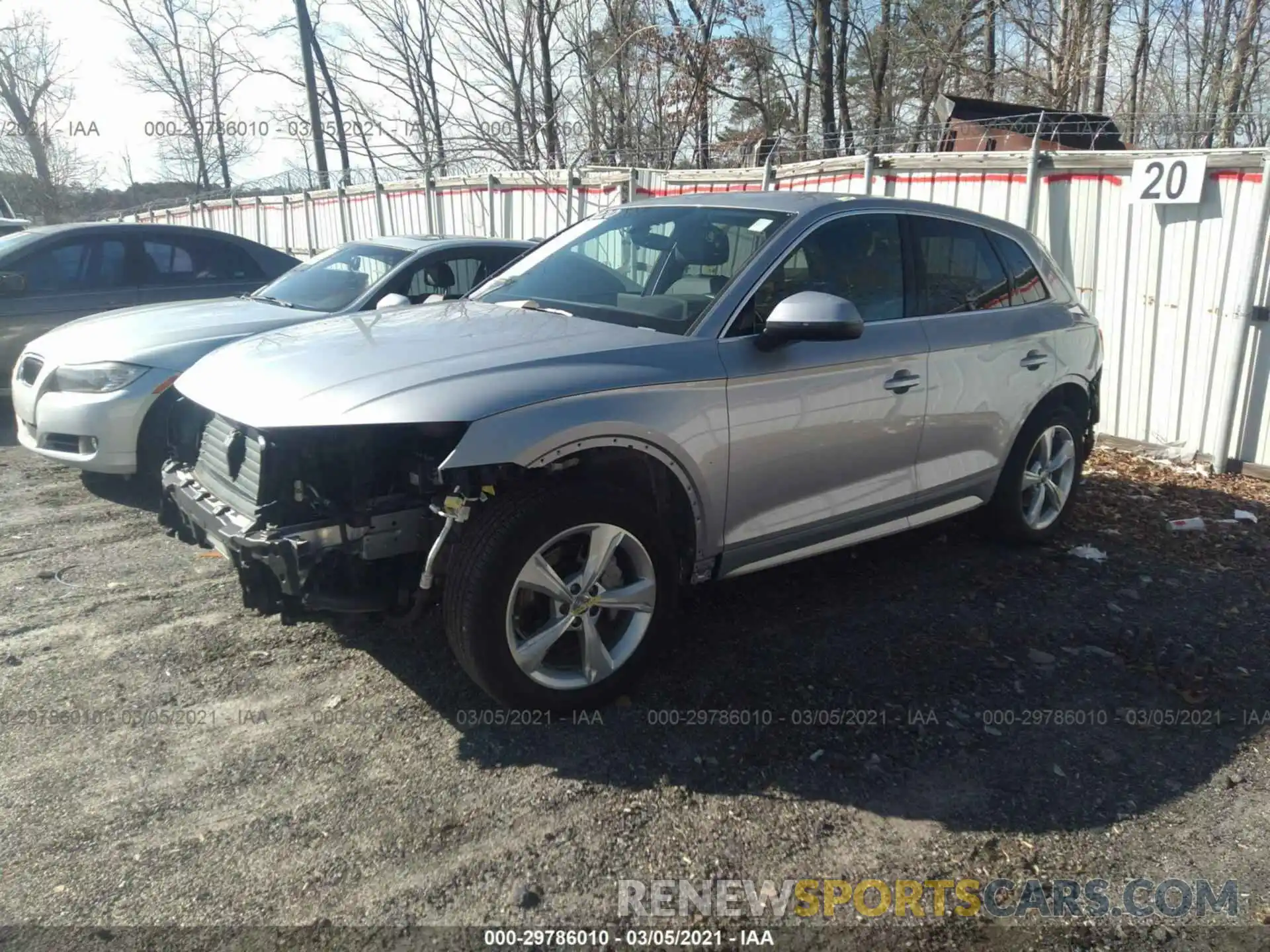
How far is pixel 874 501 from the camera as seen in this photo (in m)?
4.18

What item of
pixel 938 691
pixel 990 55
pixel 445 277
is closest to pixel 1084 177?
pixel 445 277

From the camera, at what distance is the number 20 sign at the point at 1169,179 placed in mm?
6543

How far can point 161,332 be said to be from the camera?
5.62 m

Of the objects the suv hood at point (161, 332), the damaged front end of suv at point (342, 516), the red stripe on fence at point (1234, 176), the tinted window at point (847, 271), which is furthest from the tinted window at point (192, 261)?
the red stripe on fence at point (1234, 176)

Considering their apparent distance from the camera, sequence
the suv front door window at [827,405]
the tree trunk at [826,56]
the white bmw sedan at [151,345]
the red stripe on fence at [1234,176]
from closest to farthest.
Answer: the suv front door window at [827,405] → the white bmw sedan at [151,345] → the red stripe on fence at [1234,176] → the tree trunk at [826,56]

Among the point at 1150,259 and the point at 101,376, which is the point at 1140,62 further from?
the point at 101,376

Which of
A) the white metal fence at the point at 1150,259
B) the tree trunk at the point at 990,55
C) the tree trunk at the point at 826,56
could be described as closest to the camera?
the white metal fence at the point at 1150,259

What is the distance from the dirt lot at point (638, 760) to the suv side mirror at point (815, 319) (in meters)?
1.32

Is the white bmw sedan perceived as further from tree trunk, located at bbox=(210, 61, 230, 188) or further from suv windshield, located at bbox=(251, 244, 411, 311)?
tree trunk, located at bbox=(210, 61, 230, 188)

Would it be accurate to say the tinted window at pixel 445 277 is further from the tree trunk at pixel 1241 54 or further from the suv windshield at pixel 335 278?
the tree trunk at pixel 1241 54

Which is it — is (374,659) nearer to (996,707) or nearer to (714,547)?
(714,547)

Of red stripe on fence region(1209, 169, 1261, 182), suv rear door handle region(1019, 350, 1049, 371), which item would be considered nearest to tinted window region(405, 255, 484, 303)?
suv rear door handle region(1019, 350, 1049, 371)

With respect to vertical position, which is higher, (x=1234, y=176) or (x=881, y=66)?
(x=881, y=66)

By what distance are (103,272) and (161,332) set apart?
2.78 meters
